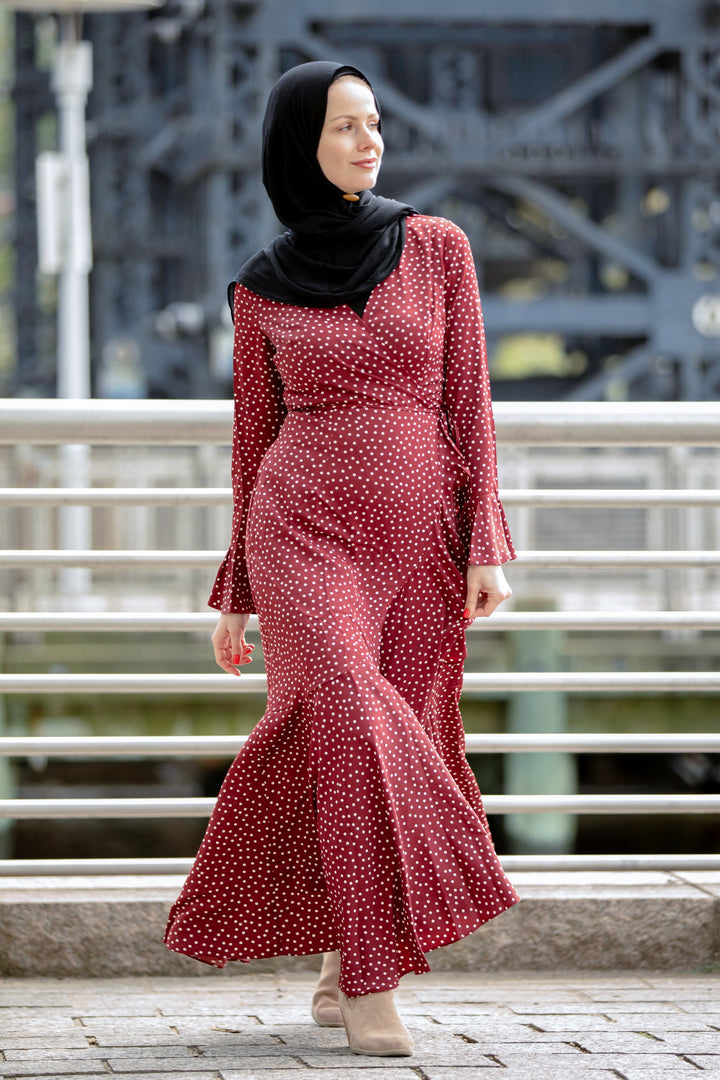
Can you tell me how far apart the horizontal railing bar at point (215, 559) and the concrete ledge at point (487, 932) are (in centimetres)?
75

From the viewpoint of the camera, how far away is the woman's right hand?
358cm

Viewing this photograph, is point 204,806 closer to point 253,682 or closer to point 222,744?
point 222,744

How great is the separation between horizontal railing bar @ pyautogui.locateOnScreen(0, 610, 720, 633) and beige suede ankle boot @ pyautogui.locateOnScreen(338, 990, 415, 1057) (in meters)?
1.22

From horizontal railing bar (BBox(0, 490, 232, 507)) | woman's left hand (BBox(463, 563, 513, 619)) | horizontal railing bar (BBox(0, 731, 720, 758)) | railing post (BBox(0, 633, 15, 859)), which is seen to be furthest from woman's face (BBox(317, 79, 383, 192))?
railing post (BBox(0, 633, 15, 859))

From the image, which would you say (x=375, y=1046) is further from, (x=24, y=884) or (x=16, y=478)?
(x=16, y=478)

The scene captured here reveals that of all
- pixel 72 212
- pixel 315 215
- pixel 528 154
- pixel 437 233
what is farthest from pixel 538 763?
pixel 528 154

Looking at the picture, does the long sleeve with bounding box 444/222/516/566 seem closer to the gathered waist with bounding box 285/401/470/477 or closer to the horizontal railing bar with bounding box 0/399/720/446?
the gathered waist with bounding box 285/401/470/477

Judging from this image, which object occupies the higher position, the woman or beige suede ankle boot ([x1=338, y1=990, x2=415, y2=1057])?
the woman

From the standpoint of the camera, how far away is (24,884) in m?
4.20

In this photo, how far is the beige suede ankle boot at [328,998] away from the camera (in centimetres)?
346

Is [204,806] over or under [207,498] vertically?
under

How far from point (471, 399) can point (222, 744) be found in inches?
49.2

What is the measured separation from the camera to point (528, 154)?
86.6 ft

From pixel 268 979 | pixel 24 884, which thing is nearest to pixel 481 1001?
pixel 268 979
